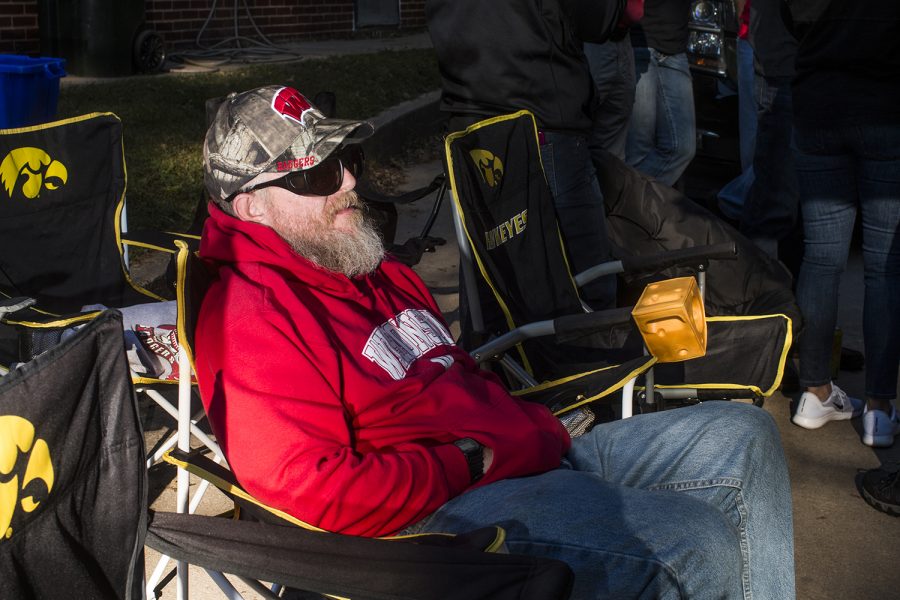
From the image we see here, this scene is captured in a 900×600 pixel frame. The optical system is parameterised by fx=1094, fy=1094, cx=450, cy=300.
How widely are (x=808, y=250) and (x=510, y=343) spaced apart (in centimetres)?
136

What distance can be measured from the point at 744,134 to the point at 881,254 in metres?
1.84

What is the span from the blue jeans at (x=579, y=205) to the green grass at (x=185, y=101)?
248 centimetres

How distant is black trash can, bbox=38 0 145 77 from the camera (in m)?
9.04

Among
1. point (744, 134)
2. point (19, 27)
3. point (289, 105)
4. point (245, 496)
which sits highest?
point (289, 105)

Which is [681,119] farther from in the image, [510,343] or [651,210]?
[510,343]

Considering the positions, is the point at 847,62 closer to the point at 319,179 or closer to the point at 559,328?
the point at 559,328

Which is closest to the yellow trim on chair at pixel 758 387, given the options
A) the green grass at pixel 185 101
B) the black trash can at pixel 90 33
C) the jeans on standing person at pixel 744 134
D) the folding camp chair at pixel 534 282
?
the folding camp chair at pixel 534 282

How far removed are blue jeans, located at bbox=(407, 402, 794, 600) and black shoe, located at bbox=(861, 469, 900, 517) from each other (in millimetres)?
1110

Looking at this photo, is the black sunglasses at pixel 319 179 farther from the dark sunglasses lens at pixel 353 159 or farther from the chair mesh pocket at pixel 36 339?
the chair mesh pocket at pixel 36 339

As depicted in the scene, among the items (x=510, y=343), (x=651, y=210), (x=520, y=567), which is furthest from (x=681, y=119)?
(x=520, y=567)

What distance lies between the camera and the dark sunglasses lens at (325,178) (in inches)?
98.3

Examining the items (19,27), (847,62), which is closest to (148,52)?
(19,27)

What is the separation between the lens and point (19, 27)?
8945 mm

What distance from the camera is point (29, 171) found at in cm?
378
